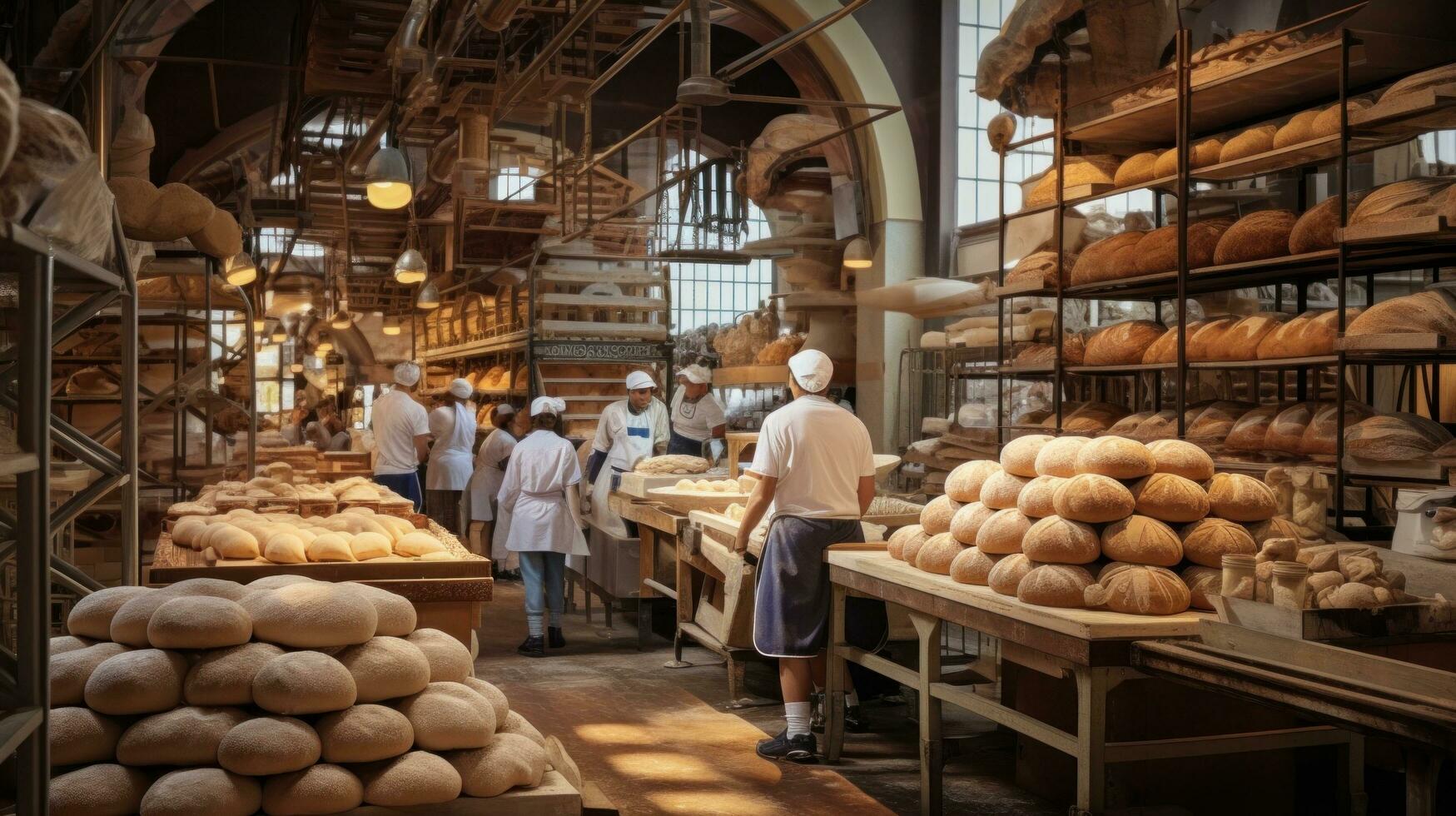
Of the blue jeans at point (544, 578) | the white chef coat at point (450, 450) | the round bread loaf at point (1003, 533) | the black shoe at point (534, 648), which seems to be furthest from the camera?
the white chef coat at point (450, 450)

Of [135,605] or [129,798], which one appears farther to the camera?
[135,605]

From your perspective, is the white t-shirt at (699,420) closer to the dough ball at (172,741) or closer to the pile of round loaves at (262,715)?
the pile of round loaves at (262,715)

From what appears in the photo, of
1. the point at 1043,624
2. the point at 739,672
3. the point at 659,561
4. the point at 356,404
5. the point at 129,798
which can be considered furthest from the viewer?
the point at 356,404

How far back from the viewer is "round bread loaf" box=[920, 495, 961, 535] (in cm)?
471

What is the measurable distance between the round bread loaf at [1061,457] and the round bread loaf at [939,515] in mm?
508

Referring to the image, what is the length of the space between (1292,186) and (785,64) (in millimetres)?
5031

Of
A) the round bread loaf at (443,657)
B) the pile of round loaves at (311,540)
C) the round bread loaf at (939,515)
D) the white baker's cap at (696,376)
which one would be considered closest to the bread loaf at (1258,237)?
the round bread loaf at (939,515)

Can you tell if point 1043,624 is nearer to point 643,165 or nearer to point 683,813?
point 683,813

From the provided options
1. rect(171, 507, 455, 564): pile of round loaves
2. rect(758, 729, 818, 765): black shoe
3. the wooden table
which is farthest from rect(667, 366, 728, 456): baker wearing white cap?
rect(171, 507, 455, 564): pile of round loaves

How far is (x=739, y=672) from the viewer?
20.6ft

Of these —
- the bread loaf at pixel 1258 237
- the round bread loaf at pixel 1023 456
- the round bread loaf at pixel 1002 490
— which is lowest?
the round bread loaf at pixel 1002 490

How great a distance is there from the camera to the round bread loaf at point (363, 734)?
239 cm

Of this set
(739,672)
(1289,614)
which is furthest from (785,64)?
(1289,614)

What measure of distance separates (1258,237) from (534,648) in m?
4.73
